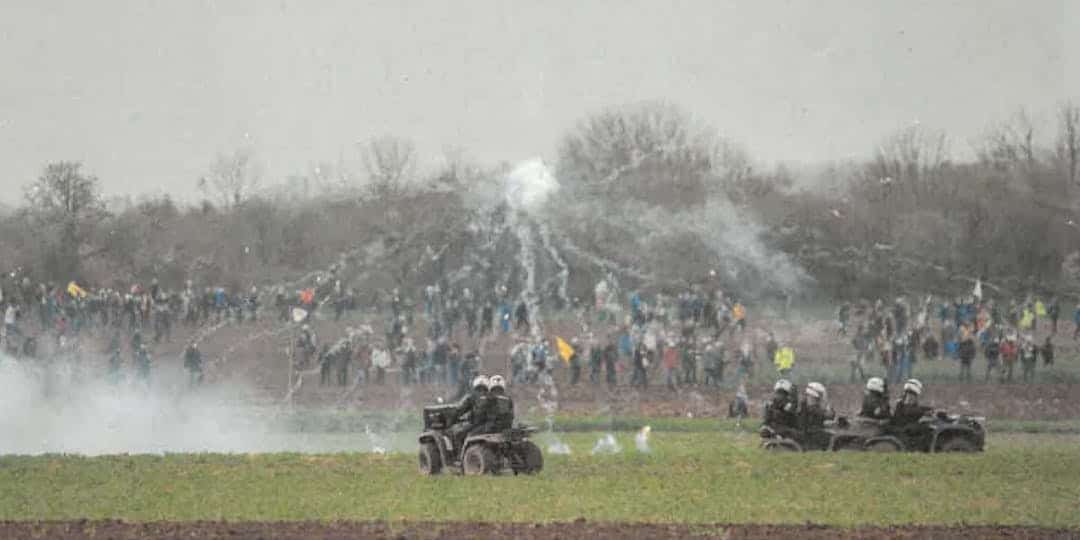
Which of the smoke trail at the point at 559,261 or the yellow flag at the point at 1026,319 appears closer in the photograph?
the yellow flag at the point at 1026,319

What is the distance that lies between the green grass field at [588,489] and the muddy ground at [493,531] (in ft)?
3.03

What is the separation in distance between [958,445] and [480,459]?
1155 cm

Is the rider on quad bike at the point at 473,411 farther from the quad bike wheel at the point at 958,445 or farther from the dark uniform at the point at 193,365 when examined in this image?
the dark uniform at the point at 193,365

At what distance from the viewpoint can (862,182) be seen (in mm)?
72875

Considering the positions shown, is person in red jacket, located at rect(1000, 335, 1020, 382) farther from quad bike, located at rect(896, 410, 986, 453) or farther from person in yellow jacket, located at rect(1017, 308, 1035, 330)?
quad bike, located at rect(896, 410, 986, 453)

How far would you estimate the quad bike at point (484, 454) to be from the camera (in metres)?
37.3

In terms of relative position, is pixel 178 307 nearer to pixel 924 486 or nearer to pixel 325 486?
pixel 325 486

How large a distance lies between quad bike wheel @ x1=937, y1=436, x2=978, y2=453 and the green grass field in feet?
3.44

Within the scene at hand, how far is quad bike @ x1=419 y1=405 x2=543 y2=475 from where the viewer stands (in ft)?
122

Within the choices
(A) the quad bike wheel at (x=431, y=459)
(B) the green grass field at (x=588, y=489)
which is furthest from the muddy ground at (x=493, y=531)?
(A) the quad bike wheel at (x=431, y=459)

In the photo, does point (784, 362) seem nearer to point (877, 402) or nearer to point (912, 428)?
point (877, 402)

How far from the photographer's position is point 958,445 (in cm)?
4219

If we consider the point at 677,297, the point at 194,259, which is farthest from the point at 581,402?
the point at 194,259

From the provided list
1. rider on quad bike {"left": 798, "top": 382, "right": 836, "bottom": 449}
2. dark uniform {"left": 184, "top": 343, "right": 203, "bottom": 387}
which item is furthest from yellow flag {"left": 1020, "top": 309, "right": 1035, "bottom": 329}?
dark uniform {"left": 184, "top": 343, "right": 203, "bottom": 387}
